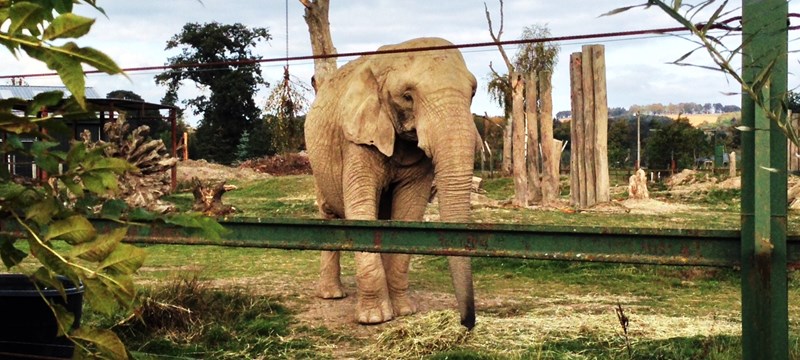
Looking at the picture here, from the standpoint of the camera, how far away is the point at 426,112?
22.6ft

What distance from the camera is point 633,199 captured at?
19672 mm

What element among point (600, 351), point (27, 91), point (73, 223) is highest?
point (27, 91)

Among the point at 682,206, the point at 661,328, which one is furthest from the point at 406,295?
the point at 682,206

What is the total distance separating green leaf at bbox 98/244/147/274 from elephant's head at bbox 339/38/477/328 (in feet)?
16.4

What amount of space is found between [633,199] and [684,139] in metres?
22.3

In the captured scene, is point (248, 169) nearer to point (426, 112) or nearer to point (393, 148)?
point (393, 148)

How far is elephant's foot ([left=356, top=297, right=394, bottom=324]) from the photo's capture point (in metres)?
7.11

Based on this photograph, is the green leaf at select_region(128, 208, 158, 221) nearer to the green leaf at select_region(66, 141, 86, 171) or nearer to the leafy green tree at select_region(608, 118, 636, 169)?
the green leaf at select_region(66, 141, 86, 171)

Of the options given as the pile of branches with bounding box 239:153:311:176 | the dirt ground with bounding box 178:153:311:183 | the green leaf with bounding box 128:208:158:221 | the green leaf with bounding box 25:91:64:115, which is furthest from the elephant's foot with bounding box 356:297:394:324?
the pile of branches with bounding box 239:153:311:176

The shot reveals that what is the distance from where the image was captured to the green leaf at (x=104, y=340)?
1364mm

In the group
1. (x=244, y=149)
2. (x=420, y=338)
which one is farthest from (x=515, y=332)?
(x=244, y=149)

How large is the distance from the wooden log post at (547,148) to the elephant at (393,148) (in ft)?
39.2

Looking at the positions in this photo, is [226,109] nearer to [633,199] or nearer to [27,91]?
[27,91]

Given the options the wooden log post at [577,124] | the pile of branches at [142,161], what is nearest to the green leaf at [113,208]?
the pile of branches at [142,161]
